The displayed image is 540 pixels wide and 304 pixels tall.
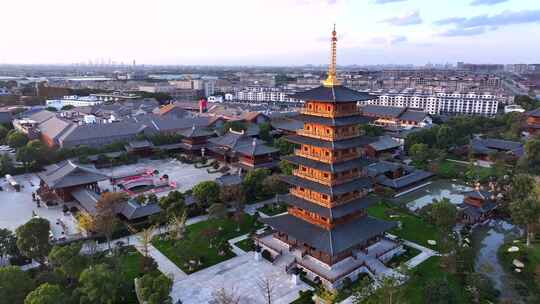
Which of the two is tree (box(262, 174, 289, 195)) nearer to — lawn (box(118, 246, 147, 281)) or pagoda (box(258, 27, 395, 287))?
pagoda (box(258, 27, 395, 287))

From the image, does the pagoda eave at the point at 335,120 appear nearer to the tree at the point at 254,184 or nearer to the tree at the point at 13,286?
the tree at the point at 254,184

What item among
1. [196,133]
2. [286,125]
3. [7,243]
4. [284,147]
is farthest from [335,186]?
[286,125]

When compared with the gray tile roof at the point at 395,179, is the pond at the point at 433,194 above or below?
below

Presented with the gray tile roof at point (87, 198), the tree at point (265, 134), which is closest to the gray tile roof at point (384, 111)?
the tree at point (265, 134)

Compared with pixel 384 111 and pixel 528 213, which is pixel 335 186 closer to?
pixel 528 213

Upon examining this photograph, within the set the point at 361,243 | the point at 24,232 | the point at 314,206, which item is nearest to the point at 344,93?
the point at 314,206

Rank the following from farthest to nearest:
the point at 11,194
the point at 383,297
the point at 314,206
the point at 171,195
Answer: the point at 11,194 < the point at 171,195 < the point at 314,206 < the point at 383,297

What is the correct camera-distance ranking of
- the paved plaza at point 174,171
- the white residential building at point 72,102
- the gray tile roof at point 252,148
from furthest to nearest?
the white residential building at point 72,102 < the gray tile roof at point 252,148 < the paved plaza at point 174,171

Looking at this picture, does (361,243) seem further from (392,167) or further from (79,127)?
(79,127)
